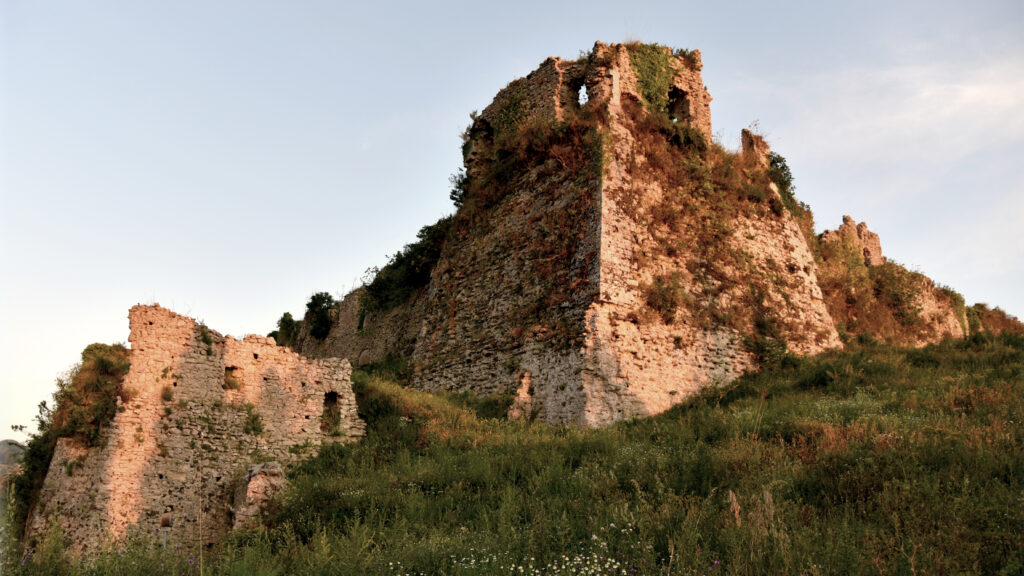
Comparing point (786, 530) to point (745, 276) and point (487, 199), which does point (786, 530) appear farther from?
point (487, 199)

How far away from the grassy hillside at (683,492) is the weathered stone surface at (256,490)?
0.36 meters

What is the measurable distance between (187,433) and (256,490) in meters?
1.65

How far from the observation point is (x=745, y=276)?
651 inches

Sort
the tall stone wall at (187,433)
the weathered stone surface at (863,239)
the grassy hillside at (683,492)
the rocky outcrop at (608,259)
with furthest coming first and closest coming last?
the weathered stone surface at (863,239) < the rocky outcrop at (608,259) < the tall stone wall at (187,433) < the grassy hillside at (683,492)

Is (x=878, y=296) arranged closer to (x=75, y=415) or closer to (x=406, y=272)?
(x=406, y=272)

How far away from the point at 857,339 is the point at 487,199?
33.0 ft

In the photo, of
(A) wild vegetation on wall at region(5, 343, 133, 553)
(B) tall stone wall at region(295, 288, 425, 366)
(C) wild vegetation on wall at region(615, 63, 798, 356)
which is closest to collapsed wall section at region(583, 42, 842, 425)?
(C) wild vegetation on wall at region(615, 63, 798, 356)

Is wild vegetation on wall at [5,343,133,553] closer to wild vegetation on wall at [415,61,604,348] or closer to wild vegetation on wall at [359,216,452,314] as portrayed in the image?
wild vegetation on wall at [415,61,604,348]

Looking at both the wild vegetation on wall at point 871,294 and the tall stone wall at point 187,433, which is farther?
the wild vegetation on wall at point 871,294

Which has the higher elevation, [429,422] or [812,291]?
[812,291]

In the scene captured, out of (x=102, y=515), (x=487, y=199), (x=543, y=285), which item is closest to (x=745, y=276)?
(x=543, y=285)

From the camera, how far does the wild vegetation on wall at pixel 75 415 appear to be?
10.1 m

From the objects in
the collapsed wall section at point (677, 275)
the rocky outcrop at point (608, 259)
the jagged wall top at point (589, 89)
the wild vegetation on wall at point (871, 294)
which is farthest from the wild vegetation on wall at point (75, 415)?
the wild vegetation on wall at point (871, 294)

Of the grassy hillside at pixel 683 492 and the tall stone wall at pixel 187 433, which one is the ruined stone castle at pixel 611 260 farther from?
the tall stone wall at pixel 187 433
